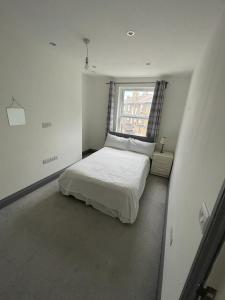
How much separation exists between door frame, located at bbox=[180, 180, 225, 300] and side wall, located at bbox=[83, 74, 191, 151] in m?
3.34

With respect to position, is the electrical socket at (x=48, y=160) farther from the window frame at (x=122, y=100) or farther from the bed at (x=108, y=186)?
the window frame at (x=122, y=100)

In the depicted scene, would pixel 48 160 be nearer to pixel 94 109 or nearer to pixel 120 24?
pixel 94 109

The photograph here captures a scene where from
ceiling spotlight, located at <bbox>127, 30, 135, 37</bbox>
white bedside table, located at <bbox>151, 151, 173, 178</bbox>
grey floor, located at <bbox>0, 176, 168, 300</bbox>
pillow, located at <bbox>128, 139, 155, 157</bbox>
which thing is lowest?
grey floor, located at <bbox>0, 176, 168, 300</bbox>

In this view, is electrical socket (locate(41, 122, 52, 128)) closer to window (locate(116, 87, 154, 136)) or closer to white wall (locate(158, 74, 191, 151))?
window (locate(116, 87, 154, 136))

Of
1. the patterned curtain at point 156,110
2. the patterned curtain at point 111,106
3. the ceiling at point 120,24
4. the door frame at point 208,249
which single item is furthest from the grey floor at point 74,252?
the patterned curtain at point 111,106

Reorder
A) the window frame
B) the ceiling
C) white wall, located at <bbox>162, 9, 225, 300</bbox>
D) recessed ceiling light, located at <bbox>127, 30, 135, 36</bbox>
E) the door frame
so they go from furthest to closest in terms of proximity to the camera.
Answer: the window frame
recessed ceiling light, located at <bbox>127, 30, 135, 36</bbox>
the ceiling
white wall, located at <bbox>162, 9, 225, 300</bbox>
the door frame

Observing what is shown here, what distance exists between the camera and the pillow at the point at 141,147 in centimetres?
347

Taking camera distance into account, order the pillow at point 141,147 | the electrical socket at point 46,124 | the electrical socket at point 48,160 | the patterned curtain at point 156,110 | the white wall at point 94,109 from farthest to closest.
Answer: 1. the white wall at point 94,109
2. the pillow at point 141,147
3. the patterned curtain at point 156,110
4. the electrical socket at point 48,160
5. the electrical socket at point 46,124

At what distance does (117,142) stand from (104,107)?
126 centimetres

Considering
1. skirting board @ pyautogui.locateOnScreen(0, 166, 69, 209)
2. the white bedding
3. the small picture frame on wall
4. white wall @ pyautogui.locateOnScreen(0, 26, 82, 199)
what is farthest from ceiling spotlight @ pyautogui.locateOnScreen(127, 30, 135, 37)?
skirting board @ pyautogui.locateOnScreen(0, 166, 69, 209)

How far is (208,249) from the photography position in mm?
521

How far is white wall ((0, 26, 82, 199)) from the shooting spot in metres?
1.90

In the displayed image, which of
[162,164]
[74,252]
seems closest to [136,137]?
[162,164]

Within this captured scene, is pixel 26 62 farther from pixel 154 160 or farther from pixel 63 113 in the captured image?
pixel 154 160
